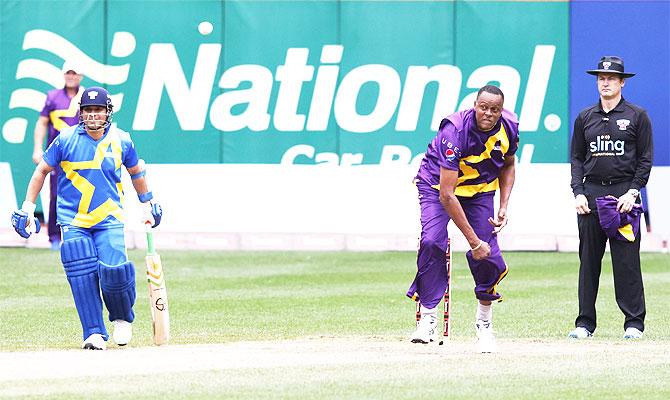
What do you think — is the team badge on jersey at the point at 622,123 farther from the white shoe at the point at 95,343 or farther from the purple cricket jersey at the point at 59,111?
the purple cricket jersey at the point at 59,111

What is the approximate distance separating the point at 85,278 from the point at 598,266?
415cm

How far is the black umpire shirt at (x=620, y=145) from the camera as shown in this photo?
12602 millimetres

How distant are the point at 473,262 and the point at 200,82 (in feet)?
35.4

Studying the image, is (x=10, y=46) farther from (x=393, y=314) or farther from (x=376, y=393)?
(x=376, y=393)

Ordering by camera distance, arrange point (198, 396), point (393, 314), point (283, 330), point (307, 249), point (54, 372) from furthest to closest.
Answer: point (307, 249), point (393, 314), point (283, 330), point (54, 372), point (198, 396)

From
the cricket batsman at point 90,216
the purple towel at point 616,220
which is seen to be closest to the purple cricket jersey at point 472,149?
the purple towel at point 616,220

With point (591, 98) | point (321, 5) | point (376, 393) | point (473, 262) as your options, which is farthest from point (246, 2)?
point (376, 393)

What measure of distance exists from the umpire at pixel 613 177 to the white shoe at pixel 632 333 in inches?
2.4

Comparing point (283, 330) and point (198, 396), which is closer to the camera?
point (198, 396)

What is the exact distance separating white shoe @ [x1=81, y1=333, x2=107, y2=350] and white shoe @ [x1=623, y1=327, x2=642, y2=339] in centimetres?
405

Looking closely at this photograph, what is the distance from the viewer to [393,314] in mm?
14484


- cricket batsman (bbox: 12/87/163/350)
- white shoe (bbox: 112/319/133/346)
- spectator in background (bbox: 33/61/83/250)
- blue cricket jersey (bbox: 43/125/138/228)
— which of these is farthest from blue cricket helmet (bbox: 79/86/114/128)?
spectator in background (bbox: 33/61/83/250)

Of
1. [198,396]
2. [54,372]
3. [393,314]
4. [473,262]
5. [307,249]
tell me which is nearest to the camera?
[198,396]

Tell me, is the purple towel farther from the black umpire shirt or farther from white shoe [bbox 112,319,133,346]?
white shoe [bbox 112,319,133,346]
